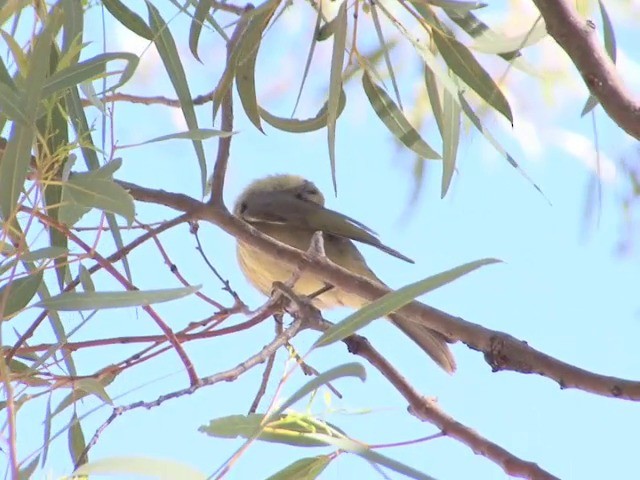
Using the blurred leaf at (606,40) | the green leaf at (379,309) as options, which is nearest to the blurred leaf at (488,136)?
the blurred leaf at (606,40)

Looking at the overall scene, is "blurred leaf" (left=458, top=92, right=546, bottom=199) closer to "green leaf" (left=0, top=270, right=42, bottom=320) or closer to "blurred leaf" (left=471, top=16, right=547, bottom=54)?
"blurred leaf" (left=471, top=16, right=547, bottom=54)

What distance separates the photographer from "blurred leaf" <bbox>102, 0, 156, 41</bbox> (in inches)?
54.7

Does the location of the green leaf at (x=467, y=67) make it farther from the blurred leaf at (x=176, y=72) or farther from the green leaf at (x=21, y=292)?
the green leaf at (x=21, y=292)

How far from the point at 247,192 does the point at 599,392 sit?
70.9 inches

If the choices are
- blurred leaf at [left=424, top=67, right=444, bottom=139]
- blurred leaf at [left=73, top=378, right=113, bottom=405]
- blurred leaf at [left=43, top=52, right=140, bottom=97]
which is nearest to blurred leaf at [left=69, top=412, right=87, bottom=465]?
blurred leaf at [left=73, top=378, right=113, bottom=405]

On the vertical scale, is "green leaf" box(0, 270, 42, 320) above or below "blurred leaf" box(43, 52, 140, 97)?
below

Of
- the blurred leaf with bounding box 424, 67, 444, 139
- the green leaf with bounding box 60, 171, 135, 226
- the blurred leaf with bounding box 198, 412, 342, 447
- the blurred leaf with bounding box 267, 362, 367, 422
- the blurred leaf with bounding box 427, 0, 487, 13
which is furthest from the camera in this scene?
the blurred leaf with bounding box 424, 67, 444, 139

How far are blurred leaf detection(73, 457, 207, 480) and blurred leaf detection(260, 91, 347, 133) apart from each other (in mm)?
725

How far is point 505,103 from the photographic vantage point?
1354 mm

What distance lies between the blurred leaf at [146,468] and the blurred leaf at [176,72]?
513 millimetres

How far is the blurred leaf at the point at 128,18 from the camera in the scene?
4.56 feet

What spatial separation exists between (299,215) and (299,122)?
87 cm

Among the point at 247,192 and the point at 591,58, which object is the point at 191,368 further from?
the point at 247,192

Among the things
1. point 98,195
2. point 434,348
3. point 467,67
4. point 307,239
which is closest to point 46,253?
point 98,195
